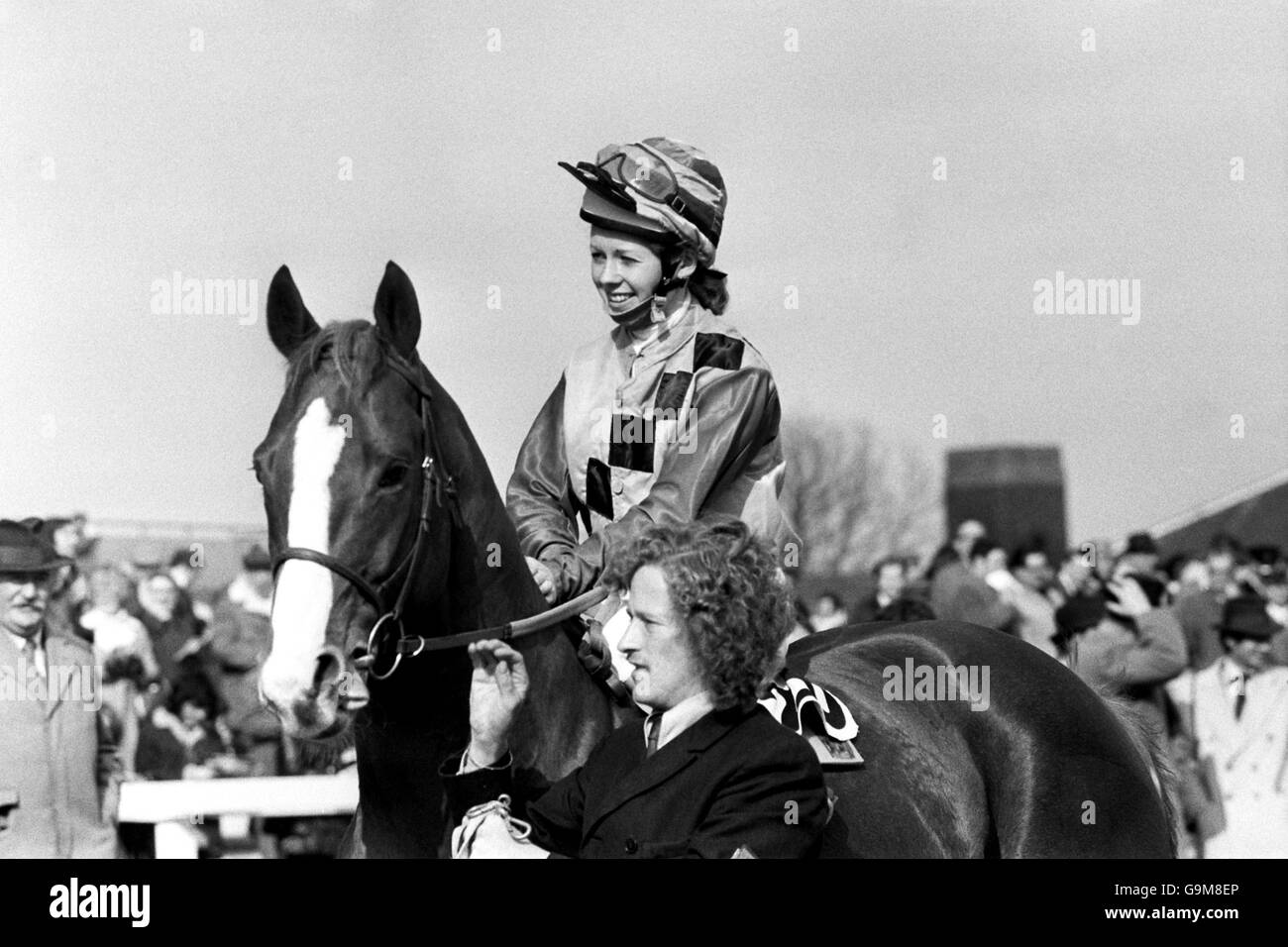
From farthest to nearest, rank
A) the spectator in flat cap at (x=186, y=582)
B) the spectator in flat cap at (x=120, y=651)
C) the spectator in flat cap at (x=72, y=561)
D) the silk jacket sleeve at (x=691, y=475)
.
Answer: the spectator in flat cap at (x=186, y=582), the spectator in flat cap at (x=120, y=651), the spectator in flat cap at (x=72, y=561), the silk jacket sleeve at (x=691, y=475)

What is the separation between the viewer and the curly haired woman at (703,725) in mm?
3227

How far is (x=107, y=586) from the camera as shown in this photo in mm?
9641

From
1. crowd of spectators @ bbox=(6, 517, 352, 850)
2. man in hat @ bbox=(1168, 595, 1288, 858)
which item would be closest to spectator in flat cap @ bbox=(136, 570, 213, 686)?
crowd of spectators @ bbox=(6, 517, 352, 850)

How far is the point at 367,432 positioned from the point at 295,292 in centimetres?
42

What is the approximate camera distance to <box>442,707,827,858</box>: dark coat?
3195 mm

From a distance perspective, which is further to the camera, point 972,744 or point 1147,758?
point 1147,758

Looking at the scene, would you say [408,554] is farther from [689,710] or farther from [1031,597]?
[1031,597]

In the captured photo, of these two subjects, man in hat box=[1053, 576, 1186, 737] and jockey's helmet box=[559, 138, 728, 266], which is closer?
jockey's helmet box=[559, 138, 728, 266]

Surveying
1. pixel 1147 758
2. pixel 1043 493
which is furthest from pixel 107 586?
pixel 1043 493

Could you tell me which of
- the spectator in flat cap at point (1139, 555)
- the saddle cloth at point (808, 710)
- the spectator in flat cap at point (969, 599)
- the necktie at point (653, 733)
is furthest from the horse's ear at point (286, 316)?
the spectator in flat cap at point (1139, 555)

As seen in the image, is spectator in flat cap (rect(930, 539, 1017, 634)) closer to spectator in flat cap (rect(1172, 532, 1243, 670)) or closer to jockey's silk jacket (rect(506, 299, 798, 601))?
spectator in flat cap (rect(1172, 532, 1243, 670))

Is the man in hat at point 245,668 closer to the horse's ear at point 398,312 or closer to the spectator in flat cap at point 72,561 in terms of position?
the spectator in flat cap at point 72,561

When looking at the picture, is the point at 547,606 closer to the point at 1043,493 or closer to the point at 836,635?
the point at 836,635

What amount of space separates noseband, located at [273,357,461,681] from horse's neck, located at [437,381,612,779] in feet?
0.25
